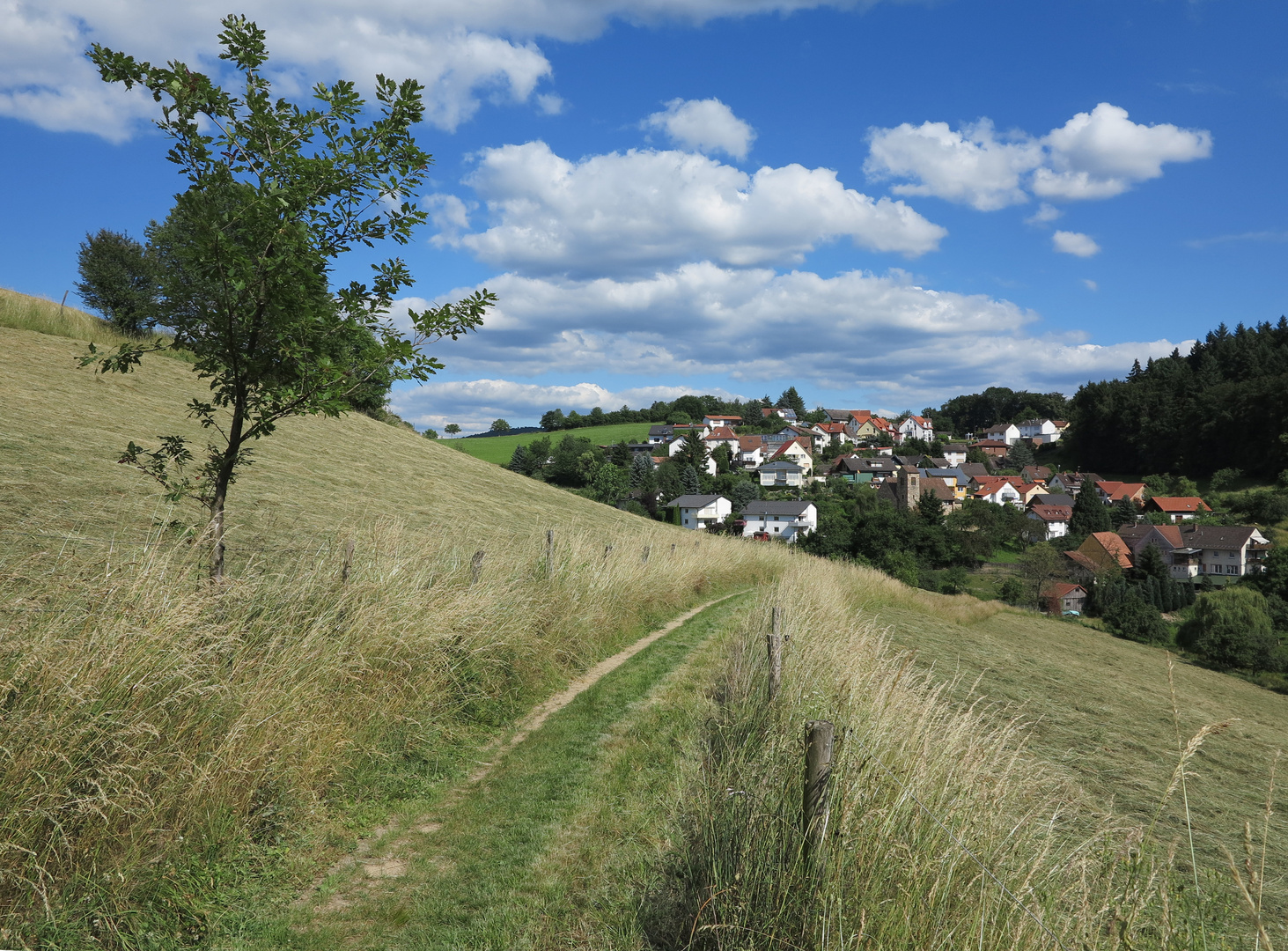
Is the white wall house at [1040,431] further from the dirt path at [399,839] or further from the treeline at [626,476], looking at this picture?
the dirt path at [399,839]

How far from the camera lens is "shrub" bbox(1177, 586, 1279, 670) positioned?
129ft

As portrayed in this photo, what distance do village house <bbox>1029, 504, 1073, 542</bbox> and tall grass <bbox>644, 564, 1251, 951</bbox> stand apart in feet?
318

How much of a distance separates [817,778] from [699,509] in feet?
280

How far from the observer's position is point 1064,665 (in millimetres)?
20281

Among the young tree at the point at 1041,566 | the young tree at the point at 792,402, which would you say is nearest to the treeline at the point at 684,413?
the young tree at the point at 792,402

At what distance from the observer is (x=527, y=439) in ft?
362

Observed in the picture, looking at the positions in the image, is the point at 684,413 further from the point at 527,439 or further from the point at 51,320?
the point at 51,320

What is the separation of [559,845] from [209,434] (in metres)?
17.8

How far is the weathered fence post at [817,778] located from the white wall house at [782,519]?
80837mm

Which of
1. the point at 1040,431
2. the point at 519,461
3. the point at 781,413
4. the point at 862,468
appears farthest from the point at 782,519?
the point at 1040,431

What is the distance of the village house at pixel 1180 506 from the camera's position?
8550 cm

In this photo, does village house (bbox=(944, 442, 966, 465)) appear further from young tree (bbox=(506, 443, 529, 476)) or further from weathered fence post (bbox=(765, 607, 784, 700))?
weathered fence post (bbox=(765, 607, 784, 700))

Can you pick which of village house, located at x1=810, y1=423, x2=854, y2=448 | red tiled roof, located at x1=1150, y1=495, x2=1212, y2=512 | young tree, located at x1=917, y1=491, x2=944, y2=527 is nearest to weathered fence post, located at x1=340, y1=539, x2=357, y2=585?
young tree, located at x1=917, y1=491, x2=944, y2=527

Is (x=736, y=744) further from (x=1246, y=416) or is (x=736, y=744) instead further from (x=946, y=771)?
(x=1246, y=416)
